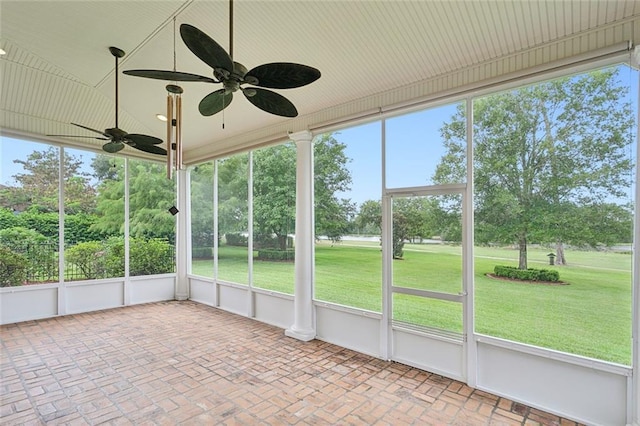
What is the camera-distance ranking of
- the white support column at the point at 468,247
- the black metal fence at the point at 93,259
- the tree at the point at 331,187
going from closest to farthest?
the white support column at the point at 468,247 → the tree at the point at 331,187 → the black metal fence at the point at 93,259

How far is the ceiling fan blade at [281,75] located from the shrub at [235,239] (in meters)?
4.30

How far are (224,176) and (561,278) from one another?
5.66m

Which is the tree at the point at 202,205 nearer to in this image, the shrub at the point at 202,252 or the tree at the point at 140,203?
the shrub at the point at 202,252

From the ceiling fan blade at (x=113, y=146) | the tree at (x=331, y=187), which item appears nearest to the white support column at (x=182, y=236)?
the ceiling fan blade at (x=113, y=146)

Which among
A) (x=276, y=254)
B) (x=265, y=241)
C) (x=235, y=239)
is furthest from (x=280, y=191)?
(x=235, y=239)

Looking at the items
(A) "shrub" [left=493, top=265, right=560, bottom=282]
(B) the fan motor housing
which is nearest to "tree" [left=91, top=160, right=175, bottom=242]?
(B) the fan motor housing

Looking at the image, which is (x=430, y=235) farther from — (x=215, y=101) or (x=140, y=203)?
(x=140, y=203)

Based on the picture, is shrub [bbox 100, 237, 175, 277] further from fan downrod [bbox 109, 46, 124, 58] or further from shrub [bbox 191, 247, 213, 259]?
fan downrod [bbox 109, 46, 124, 58]

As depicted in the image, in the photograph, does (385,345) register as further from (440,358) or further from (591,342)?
(591,342)

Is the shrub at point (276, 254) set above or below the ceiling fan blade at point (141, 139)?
below

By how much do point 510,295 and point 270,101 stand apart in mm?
3019

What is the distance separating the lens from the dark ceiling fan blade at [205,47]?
1712 mm

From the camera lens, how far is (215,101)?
2.51 meters

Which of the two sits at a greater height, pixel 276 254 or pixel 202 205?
pixel 202 205
